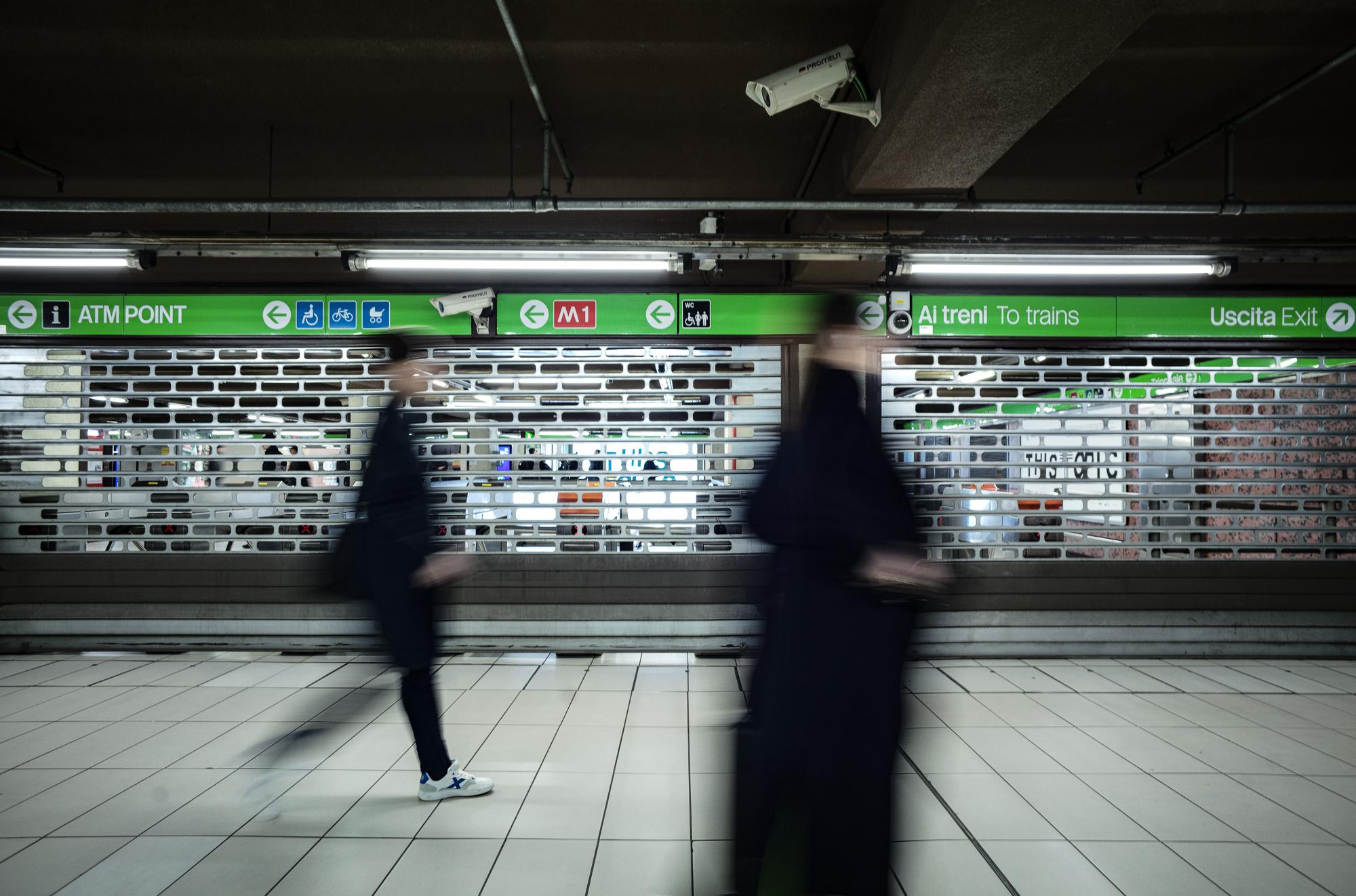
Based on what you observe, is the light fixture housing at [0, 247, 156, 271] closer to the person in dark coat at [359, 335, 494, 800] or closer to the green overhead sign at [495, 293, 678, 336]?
the green overhead sign at [495, 293, 678, 336]

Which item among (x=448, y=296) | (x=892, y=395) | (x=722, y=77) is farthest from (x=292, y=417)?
(x=892, y=395)

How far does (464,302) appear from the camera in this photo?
586 centimetres

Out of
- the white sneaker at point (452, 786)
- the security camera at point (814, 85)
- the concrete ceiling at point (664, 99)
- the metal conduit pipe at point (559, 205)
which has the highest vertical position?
the concrete ceiling at point (664, 99)

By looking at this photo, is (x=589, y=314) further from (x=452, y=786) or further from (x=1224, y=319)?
(x=1224, y=319)

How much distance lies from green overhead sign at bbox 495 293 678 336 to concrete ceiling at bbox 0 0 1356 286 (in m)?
0.77

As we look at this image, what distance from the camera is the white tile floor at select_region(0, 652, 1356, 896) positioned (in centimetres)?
257

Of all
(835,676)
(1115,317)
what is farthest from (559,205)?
(1115,317)

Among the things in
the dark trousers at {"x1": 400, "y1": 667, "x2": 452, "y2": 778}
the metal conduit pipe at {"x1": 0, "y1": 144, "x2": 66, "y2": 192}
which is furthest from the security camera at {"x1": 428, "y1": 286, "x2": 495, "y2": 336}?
the dark trousers at {"x1": 400, "y1": 667, "x2": 452, "y2": 778}

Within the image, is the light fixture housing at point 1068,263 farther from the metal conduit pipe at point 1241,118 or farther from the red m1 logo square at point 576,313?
the red m1 logo square at point 576,313

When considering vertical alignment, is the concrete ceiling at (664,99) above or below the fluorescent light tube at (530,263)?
above

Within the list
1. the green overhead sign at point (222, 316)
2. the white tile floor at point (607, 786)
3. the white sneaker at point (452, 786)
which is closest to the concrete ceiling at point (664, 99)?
the green overhead sign at point (222, 316)

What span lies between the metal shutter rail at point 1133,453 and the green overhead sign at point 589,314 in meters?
2.14

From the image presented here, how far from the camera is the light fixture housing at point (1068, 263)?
468cm

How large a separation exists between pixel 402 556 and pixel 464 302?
352cm
